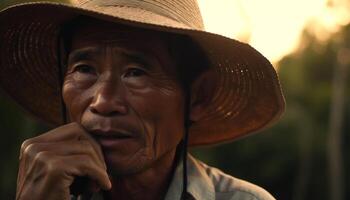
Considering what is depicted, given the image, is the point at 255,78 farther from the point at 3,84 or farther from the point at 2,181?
the point at 2,181

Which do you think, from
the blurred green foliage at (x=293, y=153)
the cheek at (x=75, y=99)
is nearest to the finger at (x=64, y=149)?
the cheek at (x=75, y=99)

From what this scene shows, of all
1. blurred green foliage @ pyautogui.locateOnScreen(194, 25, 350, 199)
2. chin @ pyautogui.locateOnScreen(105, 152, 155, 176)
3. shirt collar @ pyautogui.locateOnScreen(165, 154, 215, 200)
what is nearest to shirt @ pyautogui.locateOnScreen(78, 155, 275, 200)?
shirt collar @ pyautogui.locateOnScreen(165, 154, 215, 200)

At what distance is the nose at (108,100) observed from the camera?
3.04m

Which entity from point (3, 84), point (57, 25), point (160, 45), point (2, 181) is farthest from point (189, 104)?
point (2, 181)

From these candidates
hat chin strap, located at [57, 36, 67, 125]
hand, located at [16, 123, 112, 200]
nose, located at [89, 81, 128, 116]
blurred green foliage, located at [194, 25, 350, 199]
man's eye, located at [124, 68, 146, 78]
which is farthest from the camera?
blurred green foliage, located at [194, 25, 350, 199]

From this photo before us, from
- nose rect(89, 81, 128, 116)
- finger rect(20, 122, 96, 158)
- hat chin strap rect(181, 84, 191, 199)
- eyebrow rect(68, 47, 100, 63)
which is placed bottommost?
hat chin strap rect(181, 84, 191, 199)

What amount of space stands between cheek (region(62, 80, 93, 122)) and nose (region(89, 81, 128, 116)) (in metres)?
0.07

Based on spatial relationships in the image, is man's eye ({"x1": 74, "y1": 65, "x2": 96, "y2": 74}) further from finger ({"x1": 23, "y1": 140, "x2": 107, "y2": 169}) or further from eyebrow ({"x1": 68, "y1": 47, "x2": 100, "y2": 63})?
finger ({"x1": 23, "y1": 140, "x2": 107, "y2": 169})

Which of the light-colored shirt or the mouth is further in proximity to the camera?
the light-colored shirt

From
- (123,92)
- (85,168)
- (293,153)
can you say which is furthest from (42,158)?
(293,153)

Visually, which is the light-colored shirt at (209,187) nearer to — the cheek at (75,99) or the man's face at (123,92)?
the man's face at (123,92)

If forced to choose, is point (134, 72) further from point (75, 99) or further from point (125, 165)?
point (125, 165)

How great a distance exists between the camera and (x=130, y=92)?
123 inches

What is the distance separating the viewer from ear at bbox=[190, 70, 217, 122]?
3.58 metres
